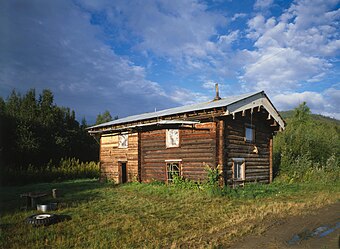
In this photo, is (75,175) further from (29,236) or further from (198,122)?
(29,236)

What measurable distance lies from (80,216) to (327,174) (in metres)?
18.4

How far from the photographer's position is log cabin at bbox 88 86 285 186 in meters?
16.1

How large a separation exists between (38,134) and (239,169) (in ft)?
79.2

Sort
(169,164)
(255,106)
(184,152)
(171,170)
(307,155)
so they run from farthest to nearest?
(307,155)
(169,164)
(171,170)
(184,152)
(255,106)

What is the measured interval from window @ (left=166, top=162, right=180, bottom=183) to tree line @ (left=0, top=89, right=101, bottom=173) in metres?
16.1

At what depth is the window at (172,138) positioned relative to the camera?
17.9 m

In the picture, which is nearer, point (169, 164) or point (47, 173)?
point (169, 164)

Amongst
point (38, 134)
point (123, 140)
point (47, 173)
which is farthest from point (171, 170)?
point (38, 134)

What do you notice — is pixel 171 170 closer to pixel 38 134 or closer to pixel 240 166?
pixel 240 166

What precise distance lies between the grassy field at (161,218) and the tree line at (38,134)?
633 inches

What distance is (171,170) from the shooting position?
59.4 ft

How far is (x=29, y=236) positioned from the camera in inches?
314

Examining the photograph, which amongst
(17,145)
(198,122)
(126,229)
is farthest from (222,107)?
(17,145)

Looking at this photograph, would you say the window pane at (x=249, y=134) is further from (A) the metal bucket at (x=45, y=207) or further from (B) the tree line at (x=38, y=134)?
(B) the tree line at (x=38, y=134)
